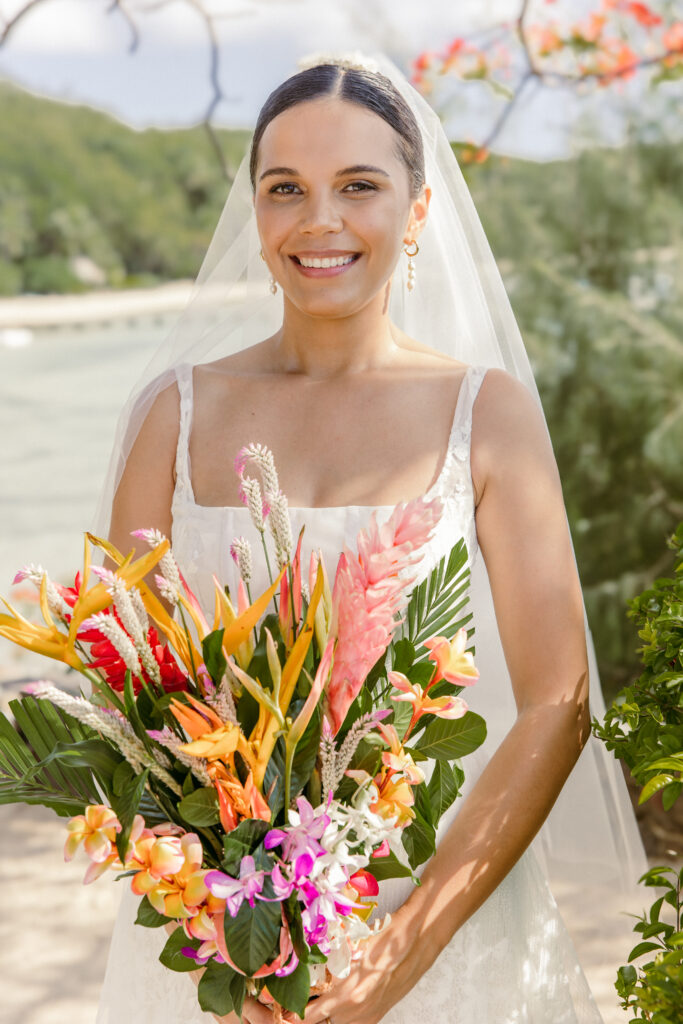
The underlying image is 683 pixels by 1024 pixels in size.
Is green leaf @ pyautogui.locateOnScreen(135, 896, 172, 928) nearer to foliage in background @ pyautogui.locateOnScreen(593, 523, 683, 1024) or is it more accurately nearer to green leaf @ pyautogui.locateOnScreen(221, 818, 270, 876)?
green leaf @ pyautogui.locateOnScreen(221, 818, 270, 876)

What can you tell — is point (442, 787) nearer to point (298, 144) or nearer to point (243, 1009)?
point (243, 1009)

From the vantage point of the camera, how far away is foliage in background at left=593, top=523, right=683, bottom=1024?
50.1 inches

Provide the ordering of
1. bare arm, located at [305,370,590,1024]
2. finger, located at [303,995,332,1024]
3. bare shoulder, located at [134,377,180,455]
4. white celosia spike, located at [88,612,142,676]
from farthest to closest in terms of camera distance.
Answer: bare shoulder, located at [134,377,180,455] → bare arm, located at [305,370,590,1024] → finger, located at [303,995,332,1024] → white celosia spike, located at [88,612,142,676]

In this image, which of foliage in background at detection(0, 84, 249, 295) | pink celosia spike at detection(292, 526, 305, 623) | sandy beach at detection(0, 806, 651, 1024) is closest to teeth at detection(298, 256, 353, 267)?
pink celosia spike at detection(292, 526, 305, 623)

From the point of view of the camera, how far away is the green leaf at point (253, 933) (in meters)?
1.27

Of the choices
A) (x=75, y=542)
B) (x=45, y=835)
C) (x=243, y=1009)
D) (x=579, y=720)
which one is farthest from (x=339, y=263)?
(x=75, y=542)

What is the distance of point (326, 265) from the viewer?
6.33 feet

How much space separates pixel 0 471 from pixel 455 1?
4.31 meters

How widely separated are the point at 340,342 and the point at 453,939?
110 centimetres

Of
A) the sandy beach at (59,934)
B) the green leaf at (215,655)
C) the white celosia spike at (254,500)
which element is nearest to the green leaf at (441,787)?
the green leaf at (215,655)

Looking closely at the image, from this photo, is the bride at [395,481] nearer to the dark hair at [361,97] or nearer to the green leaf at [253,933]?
the dark hair at [361,97]

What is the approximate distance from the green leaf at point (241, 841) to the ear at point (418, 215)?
47.2 inches

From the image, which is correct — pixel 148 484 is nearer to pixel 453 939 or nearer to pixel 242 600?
pixel 242 600

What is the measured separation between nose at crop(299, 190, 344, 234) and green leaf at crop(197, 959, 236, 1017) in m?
1.15
